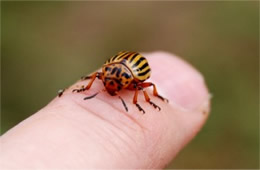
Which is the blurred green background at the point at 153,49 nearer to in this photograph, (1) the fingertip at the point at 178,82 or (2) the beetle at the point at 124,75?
(1) the fingertip at the point at 178,82

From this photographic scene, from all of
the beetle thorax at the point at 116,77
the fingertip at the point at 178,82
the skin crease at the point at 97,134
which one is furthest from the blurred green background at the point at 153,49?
the beetle thorax at the point at 116,77

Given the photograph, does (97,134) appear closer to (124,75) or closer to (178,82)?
(124,75)

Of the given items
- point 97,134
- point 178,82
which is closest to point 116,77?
point 97,134

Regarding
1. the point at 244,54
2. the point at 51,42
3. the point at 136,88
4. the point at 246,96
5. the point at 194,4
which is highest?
the point at 194,4

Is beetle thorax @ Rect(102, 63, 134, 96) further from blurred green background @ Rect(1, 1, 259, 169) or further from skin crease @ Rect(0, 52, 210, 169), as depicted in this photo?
blurred green background @ Rect(1, 1, 259, 169)

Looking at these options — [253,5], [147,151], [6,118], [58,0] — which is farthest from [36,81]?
[253,5]

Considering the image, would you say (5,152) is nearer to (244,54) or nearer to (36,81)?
(36,81)
